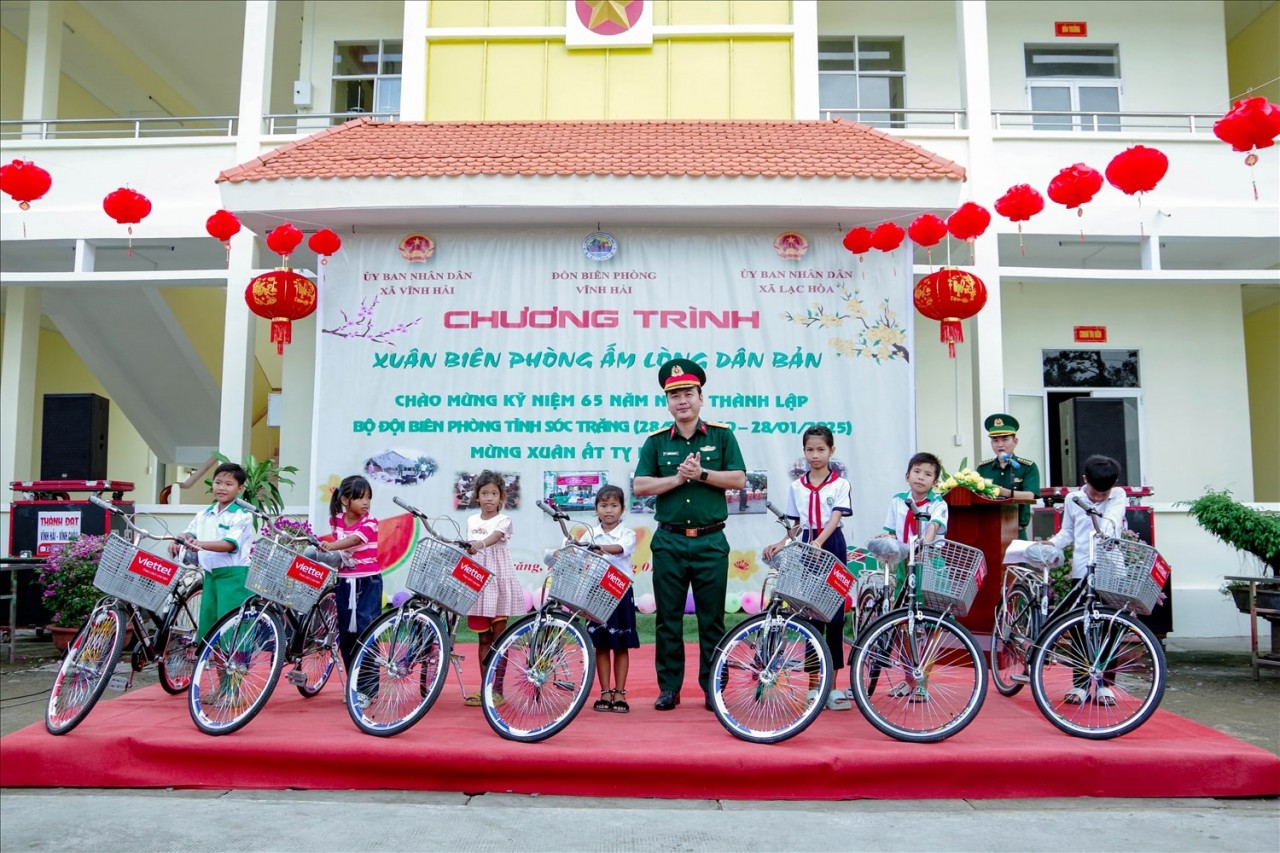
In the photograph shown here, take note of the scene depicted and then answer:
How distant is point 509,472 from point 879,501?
3170 mm

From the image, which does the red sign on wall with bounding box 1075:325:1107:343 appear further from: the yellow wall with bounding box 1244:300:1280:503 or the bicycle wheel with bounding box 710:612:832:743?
the bicycle wheel with bounding box 710:612:832:743

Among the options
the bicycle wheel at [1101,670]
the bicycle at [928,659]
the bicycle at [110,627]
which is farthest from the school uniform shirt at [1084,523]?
the bicycle at [110,627]

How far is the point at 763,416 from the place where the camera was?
8.77m

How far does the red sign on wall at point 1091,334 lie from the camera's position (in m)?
11.8

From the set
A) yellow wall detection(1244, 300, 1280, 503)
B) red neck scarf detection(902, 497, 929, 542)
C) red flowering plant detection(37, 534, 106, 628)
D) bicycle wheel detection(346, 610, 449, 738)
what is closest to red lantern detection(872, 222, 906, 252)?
red neck scarf detection(902, 497, 929, 542)

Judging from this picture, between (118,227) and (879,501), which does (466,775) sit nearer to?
(879,501)

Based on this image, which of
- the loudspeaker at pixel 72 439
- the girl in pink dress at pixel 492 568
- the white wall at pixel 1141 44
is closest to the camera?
the girl in pink dress at pixel 492 568

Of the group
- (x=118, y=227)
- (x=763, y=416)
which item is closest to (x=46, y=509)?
(x=118, y=227)

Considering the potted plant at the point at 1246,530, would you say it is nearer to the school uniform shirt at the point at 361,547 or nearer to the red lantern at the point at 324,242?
the school uniform shirt at the point at 361,547

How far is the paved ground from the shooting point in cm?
389

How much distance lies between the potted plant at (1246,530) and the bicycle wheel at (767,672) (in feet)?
13.5

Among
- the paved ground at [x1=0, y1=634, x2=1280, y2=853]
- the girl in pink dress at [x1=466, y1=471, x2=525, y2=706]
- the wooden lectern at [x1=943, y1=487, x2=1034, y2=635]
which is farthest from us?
the wooden lectern at [x1=943, y1=487, x2=1034, y2=635]

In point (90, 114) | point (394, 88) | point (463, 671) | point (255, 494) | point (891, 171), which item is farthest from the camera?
point (90, 114)

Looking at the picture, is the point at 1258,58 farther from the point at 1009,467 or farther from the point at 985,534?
the point at 985,534
